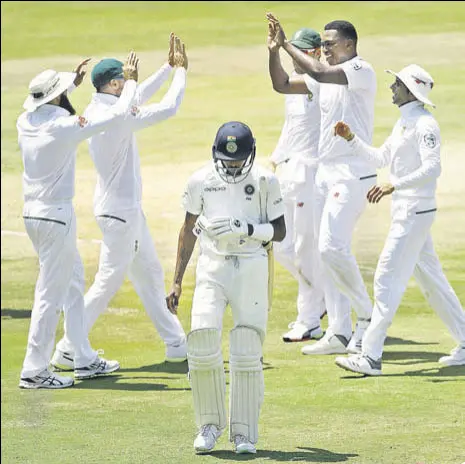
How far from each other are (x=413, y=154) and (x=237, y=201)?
209cm

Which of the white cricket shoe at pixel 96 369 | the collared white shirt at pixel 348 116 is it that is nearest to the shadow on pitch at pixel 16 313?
the white cricket shoe at pixel 96 369

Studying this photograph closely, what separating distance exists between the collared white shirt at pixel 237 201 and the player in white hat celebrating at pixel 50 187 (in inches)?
61.0

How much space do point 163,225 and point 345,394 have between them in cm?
736

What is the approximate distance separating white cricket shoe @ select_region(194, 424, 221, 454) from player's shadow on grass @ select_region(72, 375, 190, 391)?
5.67 feet

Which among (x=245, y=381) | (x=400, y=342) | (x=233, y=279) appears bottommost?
(x=400, y=342)

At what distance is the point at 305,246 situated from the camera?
13750 mm

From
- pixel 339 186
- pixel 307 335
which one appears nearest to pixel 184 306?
pixel 307 335

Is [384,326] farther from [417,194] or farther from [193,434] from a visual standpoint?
[193,434]

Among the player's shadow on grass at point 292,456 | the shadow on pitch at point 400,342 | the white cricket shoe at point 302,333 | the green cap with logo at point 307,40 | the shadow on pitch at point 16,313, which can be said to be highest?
the green cap with logo at point 307,40

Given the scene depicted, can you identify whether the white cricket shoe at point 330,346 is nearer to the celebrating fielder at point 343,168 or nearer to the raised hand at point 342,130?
the celebrating fielder at point 343,168

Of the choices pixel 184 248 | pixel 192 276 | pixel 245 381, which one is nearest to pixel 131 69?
pixel 184 248

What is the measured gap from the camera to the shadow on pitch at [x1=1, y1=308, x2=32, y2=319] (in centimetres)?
1502

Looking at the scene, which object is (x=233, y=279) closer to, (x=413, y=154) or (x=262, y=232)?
(x=262, y=232)

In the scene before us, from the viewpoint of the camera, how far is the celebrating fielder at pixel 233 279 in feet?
32.8
